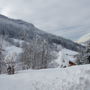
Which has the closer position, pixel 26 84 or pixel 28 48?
pixel 26 84

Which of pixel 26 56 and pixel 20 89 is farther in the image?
pixel 26 56

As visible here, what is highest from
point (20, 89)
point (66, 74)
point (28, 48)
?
point (28, 48)

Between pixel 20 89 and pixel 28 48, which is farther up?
pixel 28 48

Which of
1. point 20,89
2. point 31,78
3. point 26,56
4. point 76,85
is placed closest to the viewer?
point 76,85

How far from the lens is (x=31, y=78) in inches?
629

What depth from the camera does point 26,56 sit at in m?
51.0

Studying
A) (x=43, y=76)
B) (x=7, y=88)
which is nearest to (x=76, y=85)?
(x=43, y=76)

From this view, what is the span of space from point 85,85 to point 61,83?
167 centimetres

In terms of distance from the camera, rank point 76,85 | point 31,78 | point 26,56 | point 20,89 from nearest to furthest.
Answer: point 76,85
point 20,89
point 31,78
point 26,56

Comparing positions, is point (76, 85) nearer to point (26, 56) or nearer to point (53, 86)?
point (53, 86)

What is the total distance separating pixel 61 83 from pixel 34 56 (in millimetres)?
39450

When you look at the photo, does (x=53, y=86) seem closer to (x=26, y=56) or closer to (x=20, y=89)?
(x=20, y=89)

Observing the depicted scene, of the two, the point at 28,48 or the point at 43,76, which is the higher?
the point at 28,48

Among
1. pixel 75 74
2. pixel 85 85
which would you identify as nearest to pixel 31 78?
pixel 75 74
